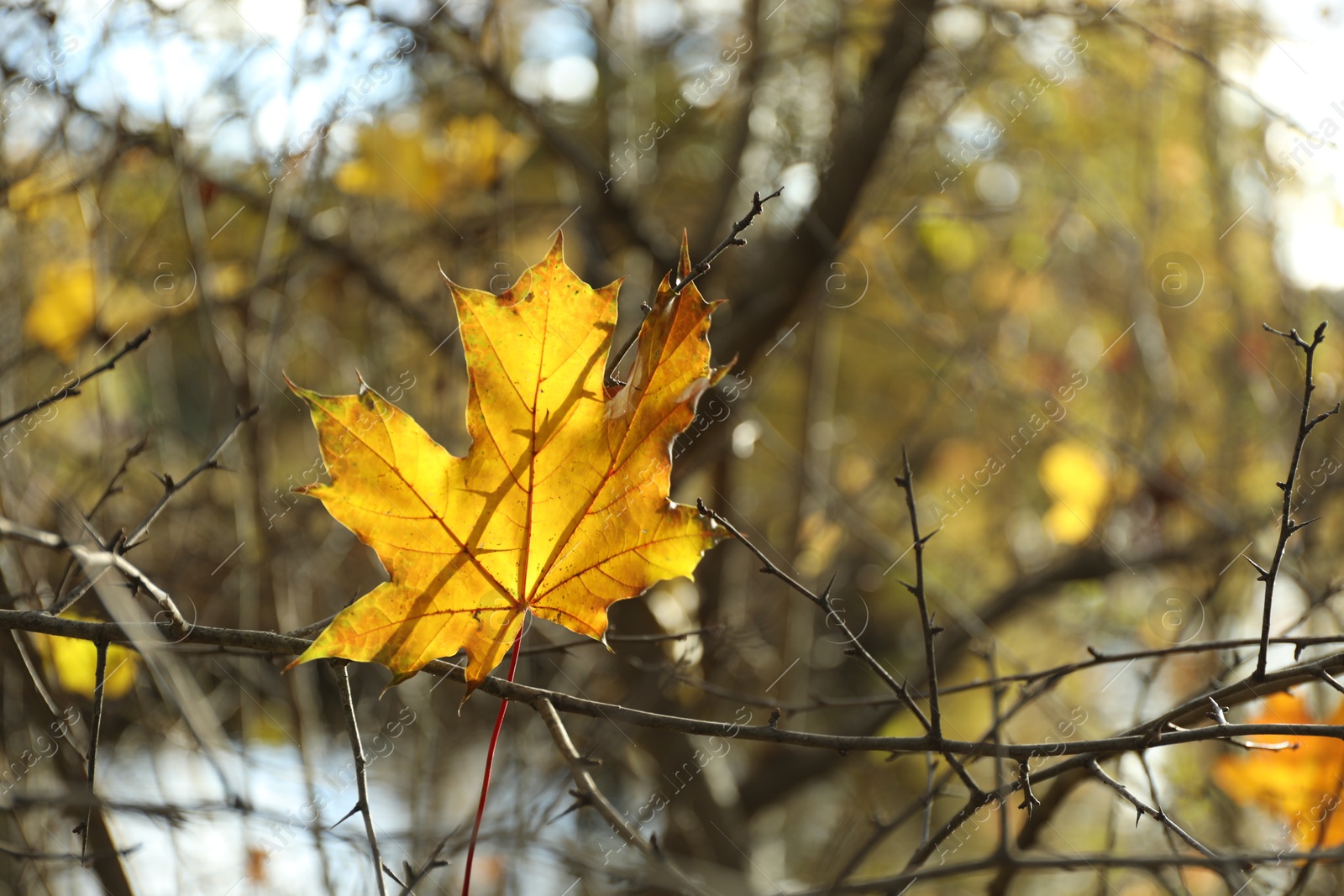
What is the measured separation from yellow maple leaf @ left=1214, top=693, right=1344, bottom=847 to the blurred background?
0.23 metres

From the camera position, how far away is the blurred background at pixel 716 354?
1908 mm

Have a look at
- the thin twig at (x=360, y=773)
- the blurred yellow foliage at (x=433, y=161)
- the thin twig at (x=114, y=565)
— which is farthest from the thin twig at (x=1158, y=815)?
the blurred yellow foliage at (x=433, y=161)

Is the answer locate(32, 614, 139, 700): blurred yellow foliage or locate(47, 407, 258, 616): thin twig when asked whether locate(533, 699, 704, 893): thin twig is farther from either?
locate(32, 614, 139, 700): blurred yellow foliage

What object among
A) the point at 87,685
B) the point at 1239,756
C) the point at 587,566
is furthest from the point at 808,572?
the point at 587,566

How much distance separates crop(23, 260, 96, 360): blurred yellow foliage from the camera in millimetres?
2330

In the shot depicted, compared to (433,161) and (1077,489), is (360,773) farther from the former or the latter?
(1077,489)

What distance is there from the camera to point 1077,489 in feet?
12.1

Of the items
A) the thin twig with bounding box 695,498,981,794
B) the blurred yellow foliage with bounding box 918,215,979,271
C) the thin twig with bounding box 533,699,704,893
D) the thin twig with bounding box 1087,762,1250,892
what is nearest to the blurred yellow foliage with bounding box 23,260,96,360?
the thin twig with bounding box 533,699,704,893

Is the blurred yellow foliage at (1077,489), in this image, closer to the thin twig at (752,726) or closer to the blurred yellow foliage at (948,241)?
the blurred yellow foliage at (948,241)

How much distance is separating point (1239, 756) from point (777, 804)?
2.22m

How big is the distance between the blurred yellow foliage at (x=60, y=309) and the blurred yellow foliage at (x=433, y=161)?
0.71 metres

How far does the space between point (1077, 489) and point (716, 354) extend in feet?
6.48

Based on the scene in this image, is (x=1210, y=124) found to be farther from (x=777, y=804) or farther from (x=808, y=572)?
(x=777, y=804)

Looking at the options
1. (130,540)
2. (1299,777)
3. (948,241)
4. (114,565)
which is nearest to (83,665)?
(130,540)
